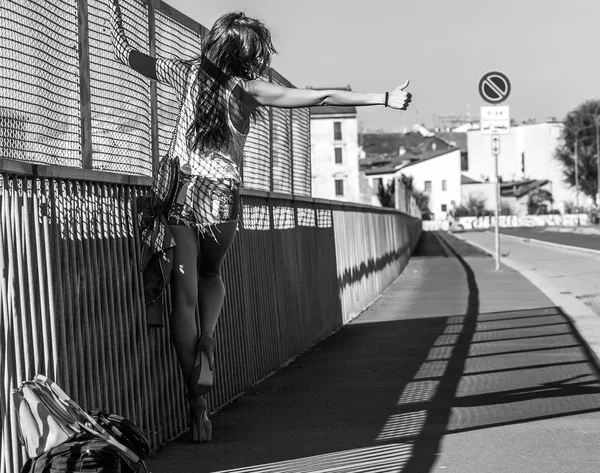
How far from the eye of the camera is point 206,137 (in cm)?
501

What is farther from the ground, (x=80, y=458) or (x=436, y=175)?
(x=436, y=175)

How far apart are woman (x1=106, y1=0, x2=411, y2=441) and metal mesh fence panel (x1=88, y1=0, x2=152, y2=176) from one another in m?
0.11

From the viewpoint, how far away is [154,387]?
5.26 meters

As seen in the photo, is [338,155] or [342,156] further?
[338,155]

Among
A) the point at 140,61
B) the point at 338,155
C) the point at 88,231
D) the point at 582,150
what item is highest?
the point at 582,150

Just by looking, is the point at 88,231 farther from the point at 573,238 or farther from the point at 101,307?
the point at 573,238

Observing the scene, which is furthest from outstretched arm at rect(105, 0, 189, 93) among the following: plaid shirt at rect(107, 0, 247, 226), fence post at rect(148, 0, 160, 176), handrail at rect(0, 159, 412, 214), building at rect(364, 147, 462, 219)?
building at rect(364, 147, 462, 219)

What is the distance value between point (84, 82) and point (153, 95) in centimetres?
115

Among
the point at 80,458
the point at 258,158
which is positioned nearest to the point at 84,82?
the point at 80,458

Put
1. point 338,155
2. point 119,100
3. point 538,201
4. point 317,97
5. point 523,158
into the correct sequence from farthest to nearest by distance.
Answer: point 523,158 → point 538,201 → point 338,155 → point 119,100 → point 317,97

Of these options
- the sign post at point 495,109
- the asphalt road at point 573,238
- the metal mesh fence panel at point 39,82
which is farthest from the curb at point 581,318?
the asphalt road at point 573,238

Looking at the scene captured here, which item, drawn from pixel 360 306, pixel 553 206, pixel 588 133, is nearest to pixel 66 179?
pixel 360 306

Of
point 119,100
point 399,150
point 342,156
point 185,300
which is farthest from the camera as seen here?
point 399,150

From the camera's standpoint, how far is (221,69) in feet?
16.6
